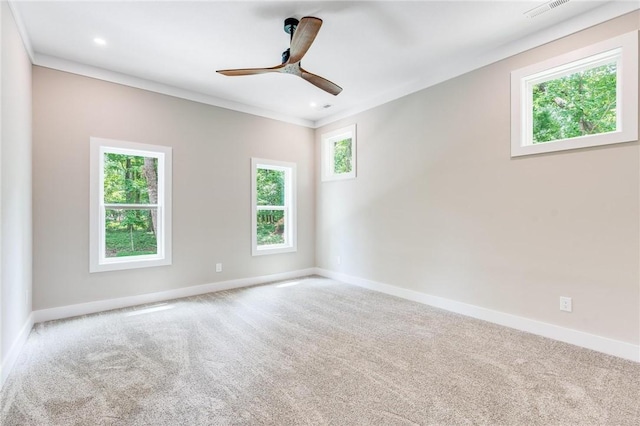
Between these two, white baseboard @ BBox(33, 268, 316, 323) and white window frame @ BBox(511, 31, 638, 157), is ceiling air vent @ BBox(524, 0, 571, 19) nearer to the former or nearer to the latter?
white window frame @ BBox(511, 31, 638, 157)

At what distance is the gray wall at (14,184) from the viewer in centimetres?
229

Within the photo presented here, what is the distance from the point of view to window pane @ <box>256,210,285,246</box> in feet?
17.4

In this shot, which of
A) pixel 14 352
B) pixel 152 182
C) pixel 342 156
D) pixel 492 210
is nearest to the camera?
pixel 14 352

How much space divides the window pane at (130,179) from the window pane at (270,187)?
1.61 m

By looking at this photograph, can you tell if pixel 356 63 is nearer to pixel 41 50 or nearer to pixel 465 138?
pixel 465 138

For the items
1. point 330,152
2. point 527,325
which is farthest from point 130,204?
point 527,325

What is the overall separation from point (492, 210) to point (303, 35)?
8.71 feet

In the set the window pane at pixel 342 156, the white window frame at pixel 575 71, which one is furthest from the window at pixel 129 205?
the white window frame at pixel 575 71

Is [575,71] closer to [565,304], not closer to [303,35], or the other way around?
[565,304]

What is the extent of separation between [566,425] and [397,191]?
3100 millimetres

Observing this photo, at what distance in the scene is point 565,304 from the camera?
2.85 metres

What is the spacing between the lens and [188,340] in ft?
9.53

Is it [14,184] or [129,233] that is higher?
[14,184]

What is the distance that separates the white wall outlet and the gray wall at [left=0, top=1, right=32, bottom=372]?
15.2 ft
